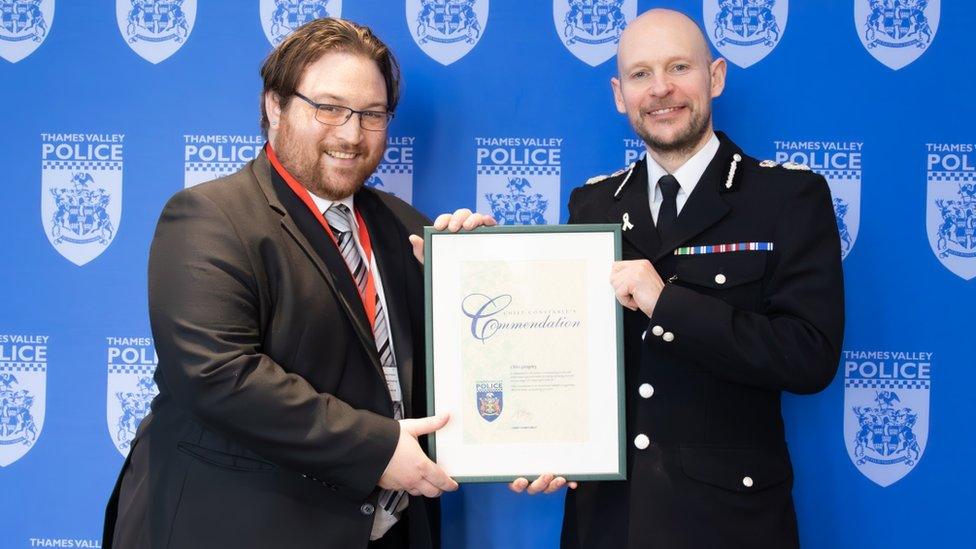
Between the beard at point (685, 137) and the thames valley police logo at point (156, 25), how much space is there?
150cm

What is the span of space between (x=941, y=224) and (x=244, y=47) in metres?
2.22

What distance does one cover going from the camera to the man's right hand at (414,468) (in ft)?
5.96

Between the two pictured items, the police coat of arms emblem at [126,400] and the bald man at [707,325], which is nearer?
the bald man at [707,325]

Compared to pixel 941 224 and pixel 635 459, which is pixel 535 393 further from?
pixel 941 224

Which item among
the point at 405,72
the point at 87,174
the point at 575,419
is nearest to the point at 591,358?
the point at 575,419

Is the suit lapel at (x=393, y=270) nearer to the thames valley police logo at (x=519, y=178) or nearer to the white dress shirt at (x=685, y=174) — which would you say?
the thames valley police logo at (x=519, y=178)

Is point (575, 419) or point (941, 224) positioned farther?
point (941, 224)

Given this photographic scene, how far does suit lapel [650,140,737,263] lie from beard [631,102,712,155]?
96 millimetres

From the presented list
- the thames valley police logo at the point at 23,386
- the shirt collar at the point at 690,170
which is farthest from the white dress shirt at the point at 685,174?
the thames valley police logo at the point at 23,386

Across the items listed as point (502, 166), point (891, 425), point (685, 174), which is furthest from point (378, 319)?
point (891, 425)

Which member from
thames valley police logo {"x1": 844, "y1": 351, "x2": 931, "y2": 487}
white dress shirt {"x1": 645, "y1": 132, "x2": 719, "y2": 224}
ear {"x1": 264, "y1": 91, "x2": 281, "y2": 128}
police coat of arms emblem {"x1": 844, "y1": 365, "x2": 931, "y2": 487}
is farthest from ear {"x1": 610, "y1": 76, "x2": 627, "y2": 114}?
police coat of arms emblem {"x1": 844, "y1": 365, "x2": 931, "y2": 487}

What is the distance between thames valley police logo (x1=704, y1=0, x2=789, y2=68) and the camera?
2.51 m

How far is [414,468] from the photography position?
71.7 inches

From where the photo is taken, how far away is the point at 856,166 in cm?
249
